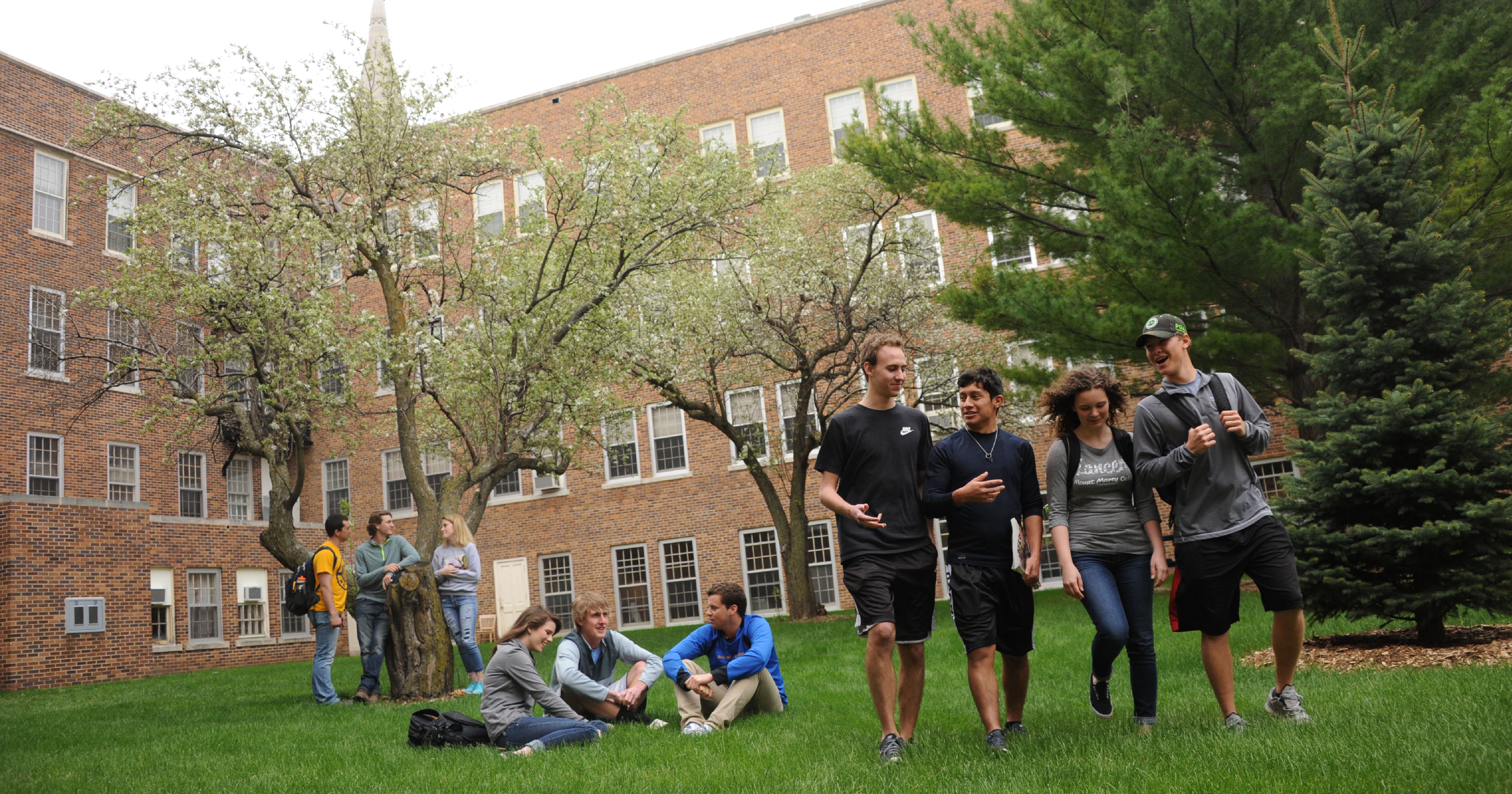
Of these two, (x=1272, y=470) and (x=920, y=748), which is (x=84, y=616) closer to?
(x=920, y=748)

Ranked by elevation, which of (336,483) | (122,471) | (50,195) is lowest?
(336,483)

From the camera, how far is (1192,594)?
5.30 metres

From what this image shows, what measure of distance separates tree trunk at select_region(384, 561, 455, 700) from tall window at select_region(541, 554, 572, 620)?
18.2m

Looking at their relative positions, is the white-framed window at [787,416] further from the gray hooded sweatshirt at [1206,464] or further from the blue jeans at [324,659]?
the gray hooded sweatshirt at [1206,464]

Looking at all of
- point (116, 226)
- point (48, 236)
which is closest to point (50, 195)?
point (48, 236)

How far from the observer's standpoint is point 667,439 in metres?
29.2

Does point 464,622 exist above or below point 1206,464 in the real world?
below

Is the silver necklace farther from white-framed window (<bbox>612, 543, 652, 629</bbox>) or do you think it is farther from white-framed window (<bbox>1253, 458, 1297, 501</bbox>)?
white-framed window (<bbox>612, 543, 652, 629</bbox>)

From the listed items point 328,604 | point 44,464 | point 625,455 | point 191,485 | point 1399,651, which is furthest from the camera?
point 191,485

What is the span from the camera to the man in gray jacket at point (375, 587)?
445 inches

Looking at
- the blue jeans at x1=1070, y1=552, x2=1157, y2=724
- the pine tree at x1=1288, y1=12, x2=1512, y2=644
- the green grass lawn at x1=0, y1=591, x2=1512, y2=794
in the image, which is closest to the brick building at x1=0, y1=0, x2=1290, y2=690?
the green grass lawn at x1=0, y1=591, x2=1512, y2=794

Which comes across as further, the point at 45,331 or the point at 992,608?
the point at 45,331

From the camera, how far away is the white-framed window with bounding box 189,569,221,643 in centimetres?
2633

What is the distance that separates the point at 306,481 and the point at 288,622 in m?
6.07
